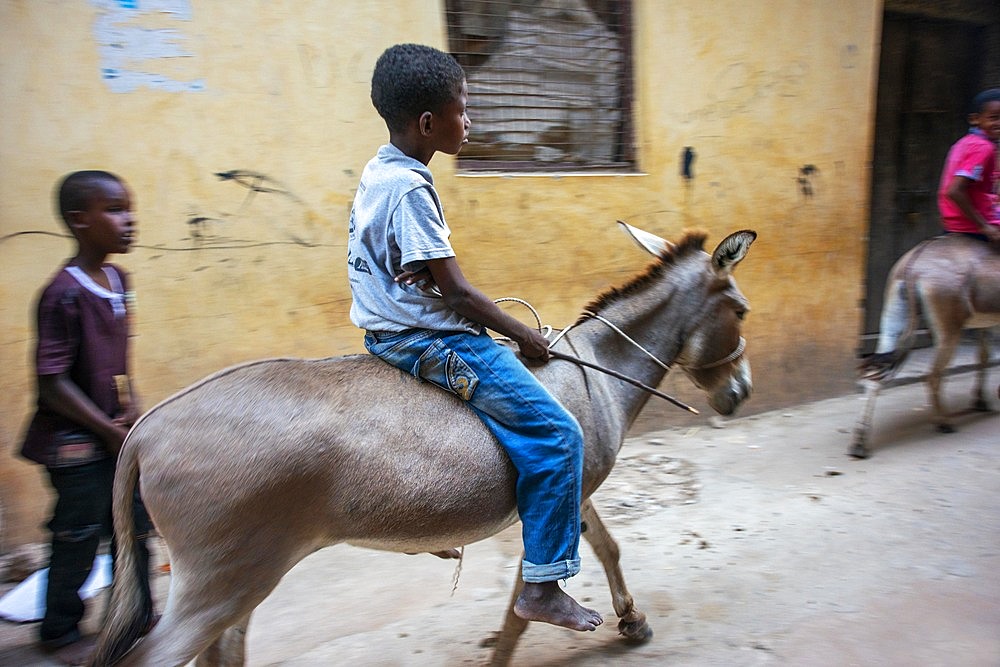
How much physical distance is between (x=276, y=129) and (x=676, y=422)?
3616mm

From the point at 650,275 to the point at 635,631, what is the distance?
153 cm

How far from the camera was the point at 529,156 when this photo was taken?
4.91 metres

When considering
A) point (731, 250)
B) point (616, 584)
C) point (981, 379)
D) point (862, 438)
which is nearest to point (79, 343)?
point (616, 584)

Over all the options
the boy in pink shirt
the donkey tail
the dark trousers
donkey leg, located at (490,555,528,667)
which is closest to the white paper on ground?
the dark trousers

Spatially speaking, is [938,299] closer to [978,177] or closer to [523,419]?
[978,177]

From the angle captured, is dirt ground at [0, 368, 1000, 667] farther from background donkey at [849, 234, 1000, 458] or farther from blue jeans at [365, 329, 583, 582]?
blue jeans at [365, 329, 583, 582]

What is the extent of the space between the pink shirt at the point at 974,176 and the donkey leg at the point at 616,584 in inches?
161

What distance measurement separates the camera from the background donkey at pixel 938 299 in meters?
5.13

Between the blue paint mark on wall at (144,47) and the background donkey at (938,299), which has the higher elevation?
the blue paint mark on wall at (144,47)

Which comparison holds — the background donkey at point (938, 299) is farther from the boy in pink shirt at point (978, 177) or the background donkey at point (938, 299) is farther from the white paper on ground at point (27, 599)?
the white paper on ground at point (27, 599)

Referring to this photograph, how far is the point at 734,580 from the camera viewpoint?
136 inches

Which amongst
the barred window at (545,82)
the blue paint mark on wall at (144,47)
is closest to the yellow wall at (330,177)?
the blue paint mark on wall at (144,47)

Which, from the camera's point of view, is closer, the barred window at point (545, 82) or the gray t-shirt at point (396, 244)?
the gray t-shirt at point (396, 244)

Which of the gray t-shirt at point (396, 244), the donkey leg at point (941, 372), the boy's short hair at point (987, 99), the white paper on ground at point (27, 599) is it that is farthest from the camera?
the donkey leg at point (941, 372)
